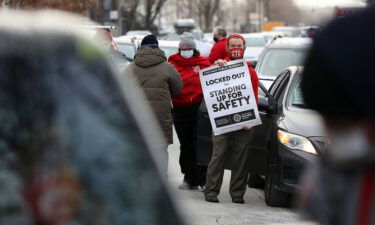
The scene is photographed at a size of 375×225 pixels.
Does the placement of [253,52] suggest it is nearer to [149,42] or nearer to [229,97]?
[229,97]

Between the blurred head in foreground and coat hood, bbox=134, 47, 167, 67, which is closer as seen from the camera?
the blurred head in foreground

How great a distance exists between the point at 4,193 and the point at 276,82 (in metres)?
9.69

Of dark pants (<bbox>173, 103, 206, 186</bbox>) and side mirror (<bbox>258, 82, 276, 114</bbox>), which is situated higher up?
side mirror (<bbox>258, 82, 276, 114</bbox>)

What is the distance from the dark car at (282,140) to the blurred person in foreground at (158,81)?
1094 mm

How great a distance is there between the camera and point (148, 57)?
9562 mm

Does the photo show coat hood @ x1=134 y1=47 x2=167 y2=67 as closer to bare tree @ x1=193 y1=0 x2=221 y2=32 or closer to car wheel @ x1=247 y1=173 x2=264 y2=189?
car wheel @ x1=247 y1=173 x2=264 y2=189

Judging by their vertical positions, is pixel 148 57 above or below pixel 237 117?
above

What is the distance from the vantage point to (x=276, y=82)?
11.3 metres

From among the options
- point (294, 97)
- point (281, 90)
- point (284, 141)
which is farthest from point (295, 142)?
point (281, 90)

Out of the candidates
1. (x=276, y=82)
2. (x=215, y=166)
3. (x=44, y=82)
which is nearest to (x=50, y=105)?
(x=44, y=82)

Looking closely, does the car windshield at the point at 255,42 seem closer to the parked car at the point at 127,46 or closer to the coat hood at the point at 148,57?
the parked car at the point at 127,46

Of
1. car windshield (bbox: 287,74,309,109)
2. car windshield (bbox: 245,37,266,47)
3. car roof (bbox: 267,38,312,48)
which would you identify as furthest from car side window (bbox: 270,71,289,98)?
car windshield (bbox: 245,37,266,47)

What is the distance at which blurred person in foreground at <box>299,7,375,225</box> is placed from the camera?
2.14 m

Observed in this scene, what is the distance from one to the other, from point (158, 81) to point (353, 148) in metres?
7.38
